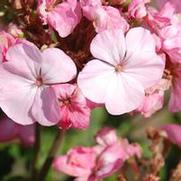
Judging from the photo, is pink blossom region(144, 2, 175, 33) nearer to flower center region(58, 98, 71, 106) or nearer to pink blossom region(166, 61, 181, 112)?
pink blossom region(166, 61, 181, 112)

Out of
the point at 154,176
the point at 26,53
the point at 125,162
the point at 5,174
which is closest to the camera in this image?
the point at 26,53

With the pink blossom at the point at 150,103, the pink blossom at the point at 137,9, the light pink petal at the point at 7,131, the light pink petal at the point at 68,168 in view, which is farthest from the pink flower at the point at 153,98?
the light pink petal at the point at 7,131

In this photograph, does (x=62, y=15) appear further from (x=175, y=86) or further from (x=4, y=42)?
(x=175, y=86)

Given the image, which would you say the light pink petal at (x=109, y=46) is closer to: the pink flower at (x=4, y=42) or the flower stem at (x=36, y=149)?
the pink flower at (x=4, y=42)

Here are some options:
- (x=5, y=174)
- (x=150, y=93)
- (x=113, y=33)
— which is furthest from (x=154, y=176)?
(x=5, y=174)

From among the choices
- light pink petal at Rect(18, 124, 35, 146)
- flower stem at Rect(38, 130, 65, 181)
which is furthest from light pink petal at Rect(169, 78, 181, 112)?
light pink petal at Rect(18, 124, 35, 146)

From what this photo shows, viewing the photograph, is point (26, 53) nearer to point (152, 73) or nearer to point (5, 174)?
point (152, 73)
